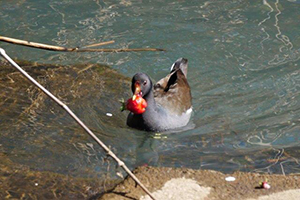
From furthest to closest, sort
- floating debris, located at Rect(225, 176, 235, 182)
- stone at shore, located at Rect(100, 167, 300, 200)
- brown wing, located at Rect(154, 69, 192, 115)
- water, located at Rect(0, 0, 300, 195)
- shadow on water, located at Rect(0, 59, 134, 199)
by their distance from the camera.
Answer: brown wing, located at Rect(154, 69, 192, 115)
water, located at Rect(0, 0, 300, 195)
shadow on water, located at Rect(0, 59, 134, 199)
floating debris, located at Rect(225, 176, 235, 182)
stone at shore, located at Rect(100, 167, 300, 200)

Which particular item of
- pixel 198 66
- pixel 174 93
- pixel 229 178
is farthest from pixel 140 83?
pixel 198 66

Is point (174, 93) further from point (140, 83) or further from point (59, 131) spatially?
point (59, 131)

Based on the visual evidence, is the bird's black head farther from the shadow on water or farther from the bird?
the shadow on water

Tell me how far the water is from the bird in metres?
0.13

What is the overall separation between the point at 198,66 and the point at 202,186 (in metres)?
4.02

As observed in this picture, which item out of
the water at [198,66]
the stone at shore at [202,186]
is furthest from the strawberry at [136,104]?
the stone at shore at [202,186]

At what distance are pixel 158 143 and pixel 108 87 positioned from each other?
5.16 feet

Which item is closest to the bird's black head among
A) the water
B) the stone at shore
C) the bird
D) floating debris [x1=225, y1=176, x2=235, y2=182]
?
the bird

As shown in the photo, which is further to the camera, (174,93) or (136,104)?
(174,93)

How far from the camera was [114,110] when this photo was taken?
23.6 feet

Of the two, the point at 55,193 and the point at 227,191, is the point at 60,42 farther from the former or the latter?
the point at 227,191

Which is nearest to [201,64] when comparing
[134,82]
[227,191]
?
[134,82]

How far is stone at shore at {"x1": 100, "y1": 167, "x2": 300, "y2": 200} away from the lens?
445 centimetres

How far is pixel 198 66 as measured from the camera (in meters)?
8.41
